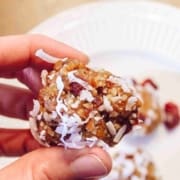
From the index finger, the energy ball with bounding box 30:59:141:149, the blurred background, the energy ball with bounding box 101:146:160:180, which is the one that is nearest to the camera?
the energy ball with bounding box 30:59:141:149

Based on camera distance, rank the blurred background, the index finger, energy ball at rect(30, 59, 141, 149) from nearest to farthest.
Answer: energy ball at rect(30, 59, 141, 149) → the index finger → the blurred background

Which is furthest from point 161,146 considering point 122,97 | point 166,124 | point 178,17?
point 122,97

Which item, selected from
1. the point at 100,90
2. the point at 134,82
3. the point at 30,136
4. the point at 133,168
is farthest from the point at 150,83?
the point at 100,90

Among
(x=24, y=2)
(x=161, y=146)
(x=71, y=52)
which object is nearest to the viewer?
(x=71, y=52)

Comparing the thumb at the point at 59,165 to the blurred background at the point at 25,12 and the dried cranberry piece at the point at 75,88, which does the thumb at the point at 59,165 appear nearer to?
the dried cranberry piece at the point at 75,88

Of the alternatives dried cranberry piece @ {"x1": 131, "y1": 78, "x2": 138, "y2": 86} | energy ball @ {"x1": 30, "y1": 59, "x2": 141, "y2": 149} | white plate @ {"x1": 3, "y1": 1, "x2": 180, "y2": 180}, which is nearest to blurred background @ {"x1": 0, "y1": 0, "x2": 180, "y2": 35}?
white plate @ {"x1": 3, "y1": 1, "x2": 180, "y2": 180}

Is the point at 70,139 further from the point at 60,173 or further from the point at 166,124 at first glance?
the point at 166,124

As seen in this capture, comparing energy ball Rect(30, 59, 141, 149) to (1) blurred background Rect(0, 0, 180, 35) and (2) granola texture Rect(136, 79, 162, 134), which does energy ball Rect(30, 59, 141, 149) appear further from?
(1) blurred background Rect(0, 0, 180, 35)

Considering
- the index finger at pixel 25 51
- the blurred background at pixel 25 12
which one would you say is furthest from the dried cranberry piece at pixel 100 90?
the blurred background at pixel 25 12
